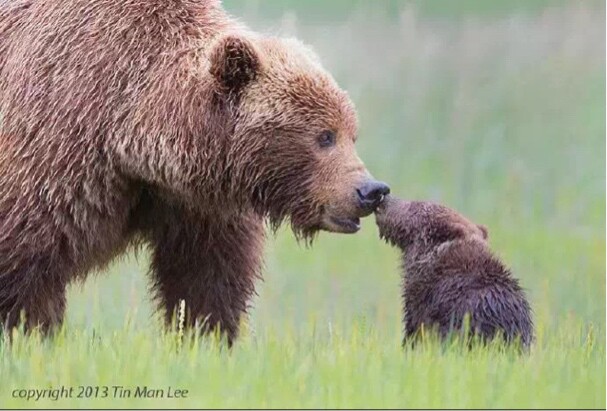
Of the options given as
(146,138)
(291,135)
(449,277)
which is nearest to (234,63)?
(291,135)

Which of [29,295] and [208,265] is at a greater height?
[208,265]

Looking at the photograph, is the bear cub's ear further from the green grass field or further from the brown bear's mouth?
the green grass field

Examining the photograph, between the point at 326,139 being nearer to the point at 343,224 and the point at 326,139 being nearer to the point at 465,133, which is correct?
the point at 343,224

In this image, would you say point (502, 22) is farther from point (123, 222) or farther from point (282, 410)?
point (282, 410)

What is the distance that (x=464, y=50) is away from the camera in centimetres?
1234

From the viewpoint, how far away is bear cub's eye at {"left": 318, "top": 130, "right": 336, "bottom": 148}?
675 centimetres

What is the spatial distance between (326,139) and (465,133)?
5581mm

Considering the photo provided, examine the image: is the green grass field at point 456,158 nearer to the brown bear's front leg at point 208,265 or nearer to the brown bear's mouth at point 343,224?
the brown bear's front leg at point 208,265

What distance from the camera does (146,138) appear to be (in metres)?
6.79

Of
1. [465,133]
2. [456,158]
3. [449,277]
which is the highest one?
[465,133]

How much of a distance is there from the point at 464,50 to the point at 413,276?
561cm

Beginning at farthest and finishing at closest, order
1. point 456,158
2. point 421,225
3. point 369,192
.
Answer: point 456,158 < point 421,225 < point 369,192

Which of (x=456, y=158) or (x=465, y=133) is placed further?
(x=465, y=133)

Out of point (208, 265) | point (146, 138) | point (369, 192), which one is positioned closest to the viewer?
point (369, 192)
